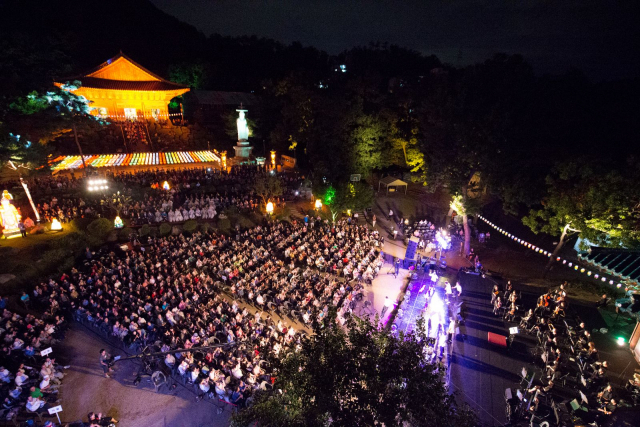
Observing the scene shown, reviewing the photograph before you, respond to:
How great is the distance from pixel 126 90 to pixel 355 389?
45.3 m

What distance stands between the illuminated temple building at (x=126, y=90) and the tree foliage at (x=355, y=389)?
42110mm

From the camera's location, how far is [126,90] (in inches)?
1577

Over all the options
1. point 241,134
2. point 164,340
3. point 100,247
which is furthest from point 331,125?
point 164,340

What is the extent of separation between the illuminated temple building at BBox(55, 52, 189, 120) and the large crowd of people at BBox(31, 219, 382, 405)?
2859 centimetres

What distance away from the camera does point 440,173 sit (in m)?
24.8

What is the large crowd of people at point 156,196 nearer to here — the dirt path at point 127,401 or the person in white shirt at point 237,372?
the dirt path at point 127,401

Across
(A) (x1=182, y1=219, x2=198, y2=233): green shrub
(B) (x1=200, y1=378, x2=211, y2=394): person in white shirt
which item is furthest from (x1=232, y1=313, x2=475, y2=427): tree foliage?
(A) (x1=182, y1=219, x2=198, y2=233): green shrub

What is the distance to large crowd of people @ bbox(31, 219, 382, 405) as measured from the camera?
11.9 meters

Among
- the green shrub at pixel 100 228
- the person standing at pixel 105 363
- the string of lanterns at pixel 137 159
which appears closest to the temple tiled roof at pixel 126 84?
the string of lanterns at pixel 137 159

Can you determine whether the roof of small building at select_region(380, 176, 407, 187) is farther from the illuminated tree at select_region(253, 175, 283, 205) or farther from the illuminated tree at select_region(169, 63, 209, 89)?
the illuminated tree at select_region(169, 63, 209, 89)

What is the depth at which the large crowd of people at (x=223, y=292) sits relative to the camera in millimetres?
11859

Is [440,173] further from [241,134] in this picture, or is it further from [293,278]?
[241,134]

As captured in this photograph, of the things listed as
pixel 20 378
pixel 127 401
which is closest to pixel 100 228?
pixel 20 378

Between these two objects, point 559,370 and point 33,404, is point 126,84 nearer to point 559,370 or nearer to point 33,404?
point 33,404
